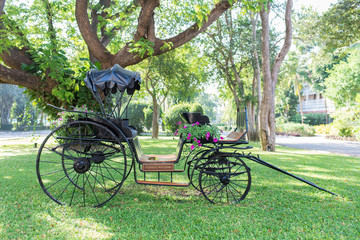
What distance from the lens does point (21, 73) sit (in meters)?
8.39

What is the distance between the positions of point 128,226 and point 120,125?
1553 mm

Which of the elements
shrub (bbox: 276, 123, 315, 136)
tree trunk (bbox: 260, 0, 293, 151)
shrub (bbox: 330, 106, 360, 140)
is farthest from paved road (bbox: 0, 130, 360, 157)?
shrub (bbox: 276, 123, 315, 136)

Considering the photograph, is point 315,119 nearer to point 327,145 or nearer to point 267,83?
point 327,145

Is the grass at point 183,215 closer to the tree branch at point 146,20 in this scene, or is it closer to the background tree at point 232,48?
the tree branch at point 146,20

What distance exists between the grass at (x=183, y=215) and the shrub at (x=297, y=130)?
86.8 ft

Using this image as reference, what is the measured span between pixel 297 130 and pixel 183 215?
2983cm

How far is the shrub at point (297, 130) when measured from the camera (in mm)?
28969

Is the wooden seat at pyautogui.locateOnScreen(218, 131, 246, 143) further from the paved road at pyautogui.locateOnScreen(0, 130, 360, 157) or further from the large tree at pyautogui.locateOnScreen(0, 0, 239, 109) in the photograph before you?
the paved road at pyautogui.locateOnScreen(0, 130, 360, 157)

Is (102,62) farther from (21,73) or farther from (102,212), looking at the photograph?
(102,212)

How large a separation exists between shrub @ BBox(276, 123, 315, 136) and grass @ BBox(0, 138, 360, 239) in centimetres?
2645

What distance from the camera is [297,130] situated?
2978 cm

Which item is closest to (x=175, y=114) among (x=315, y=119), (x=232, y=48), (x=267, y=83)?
(x=232, y=48)

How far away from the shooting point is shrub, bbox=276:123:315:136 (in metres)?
29.0

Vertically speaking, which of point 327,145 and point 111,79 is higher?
point 111,79
